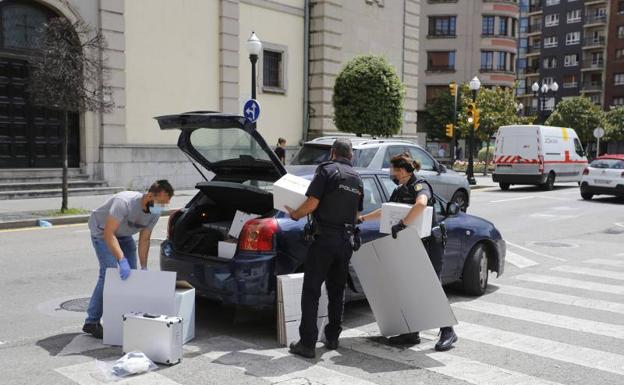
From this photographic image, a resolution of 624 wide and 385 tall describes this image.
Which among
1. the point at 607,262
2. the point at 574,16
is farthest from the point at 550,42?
the point at 607,262

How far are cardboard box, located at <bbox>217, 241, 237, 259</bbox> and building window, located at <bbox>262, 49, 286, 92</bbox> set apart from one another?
63.6 ft

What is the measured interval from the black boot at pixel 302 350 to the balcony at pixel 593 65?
9042 cm

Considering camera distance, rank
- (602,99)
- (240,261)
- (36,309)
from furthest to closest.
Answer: (602,99), (36,309), (240,261)

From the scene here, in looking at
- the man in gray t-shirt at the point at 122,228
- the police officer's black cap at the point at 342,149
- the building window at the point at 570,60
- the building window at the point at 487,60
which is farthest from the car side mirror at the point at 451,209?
the building window at the point at 570,60

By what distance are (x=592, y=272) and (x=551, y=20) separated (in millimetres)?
94119

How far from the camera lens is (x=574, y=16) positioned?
90.9 metres

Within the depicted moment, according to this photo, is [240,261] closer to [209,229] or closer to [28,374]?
[209,229]

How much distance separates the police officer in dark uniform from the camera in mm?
5250

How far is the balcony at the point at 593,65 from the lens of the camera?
282 feet

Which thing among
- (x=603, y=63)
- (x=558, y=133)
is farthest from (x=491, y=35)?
(x=558, y=133)

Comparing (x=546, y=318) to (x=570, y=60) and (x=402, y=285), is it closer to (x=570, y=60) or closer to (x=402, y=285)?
(x=402, y=285)

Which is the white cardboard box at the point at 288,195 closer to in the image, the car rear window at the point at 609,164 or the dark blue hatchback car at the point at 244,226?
the dark blue hatchback car at the point at 244,226

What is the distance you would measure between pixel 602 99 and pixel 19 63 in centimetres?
8168

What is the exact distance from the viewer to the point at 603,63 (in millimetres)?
85562
